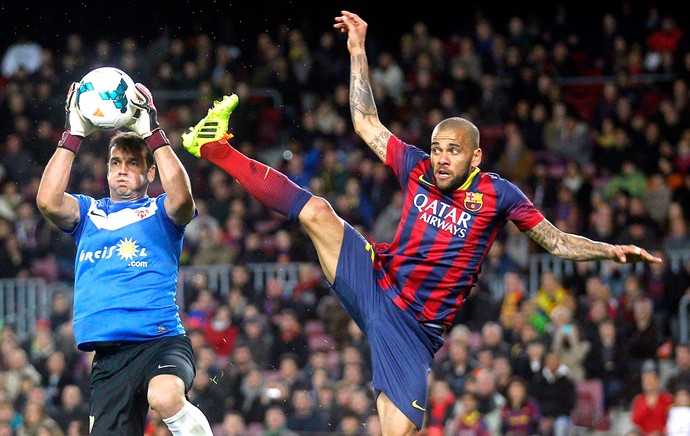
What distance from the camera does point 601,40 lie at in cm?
1798

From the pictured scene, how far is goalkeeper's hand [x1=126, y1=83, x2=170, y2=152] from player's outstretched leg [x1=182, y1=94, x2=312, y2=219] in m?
0.58

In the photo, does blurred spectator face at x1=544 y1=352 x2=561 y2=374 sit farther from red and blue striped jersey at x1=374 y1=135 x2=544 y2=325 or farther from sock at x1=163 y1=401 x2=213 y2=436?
sock at x1=163 y1=401 x2=213 y2=436

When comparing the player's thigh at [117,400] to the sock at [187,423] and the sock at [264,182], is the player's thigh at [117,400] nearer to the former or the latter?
the sock at [187,423]

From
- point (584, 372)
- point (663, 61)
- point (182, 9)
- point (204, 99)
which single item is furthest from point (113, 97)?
point (182, 9)

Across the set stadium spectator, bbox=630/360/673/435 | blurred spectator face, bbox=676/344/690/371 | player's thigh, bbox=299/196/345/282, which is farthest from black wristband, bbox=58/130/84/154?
blurred spectator face, bbox=676/344/690/371

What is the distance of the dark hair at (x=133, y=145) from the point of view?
7.04 meters

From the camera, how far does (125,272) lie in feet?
22.4

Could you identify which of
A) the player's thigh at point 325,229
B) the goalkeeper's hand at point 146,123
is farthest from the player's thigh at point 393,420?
the goalkeeper's hand at point 146,123

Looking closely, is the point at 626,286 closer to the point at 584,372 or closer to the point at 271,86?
the point at 584,372

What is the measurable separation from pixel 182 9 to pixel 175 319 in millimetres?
13816

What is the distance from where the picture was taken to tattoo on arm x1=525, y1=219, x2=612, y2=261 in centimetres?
724

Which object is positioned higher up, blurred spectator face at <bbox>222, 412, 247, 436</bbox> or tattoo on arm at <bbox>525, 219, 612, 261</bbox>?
tattoo on arm at <bbox>525, 219, 612, 261</bbox>

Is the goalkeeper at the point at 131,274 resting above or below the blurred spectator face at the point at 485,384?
above

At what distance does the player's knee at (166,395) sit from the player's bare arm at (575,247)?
2.42 m
